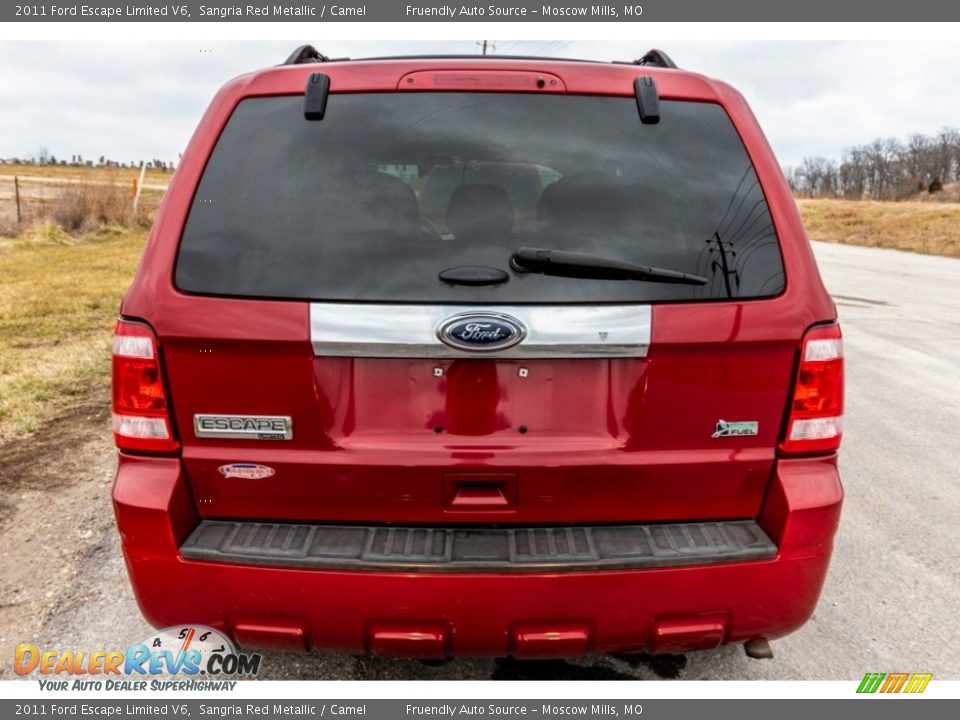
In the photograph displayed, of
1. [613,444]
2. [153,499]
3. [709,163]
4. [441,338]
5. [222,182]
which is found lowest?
[153,499]

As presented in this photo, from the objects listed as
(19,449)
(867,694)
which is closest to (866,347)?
(867,694)

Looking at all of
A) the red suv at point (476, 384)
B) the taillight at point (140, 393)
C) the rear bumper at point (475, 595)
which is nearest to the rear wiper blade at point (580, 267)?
the red suv at point (476, 384)

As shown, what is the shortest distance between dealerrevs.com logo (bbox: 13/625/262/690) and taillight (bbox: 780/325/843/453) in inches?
76.4

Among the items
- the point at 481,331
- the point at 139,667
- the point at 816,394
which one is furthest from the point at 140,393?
the point at 816,394

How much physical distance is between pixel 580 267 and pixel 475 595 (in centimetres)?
93

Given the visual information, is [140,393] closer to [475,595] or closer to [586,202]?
[475,595]

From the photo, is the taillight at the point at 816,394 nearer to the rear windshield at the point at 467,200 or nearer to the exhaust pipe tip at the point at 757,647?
the rear windshield at the point at 467,200

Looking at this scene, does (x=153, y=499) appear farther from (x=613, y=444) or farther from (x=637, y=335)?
(x=637, y=335)

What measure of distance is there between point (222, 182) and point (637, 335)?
4.11 ft

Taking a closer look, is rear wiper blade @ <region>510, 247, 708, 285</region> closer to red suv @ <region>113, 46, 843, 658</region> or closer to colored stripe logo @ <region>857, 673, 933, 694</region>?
red suv @ <region>113, 46, 843, 658</region>

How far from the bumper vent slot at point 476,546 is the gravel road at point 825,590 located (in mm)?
810

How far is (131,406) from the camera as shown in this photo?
1.95 m

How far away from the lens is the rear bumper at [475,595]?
1.86 m

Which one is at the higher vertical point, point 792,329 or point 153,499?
point 792,329
